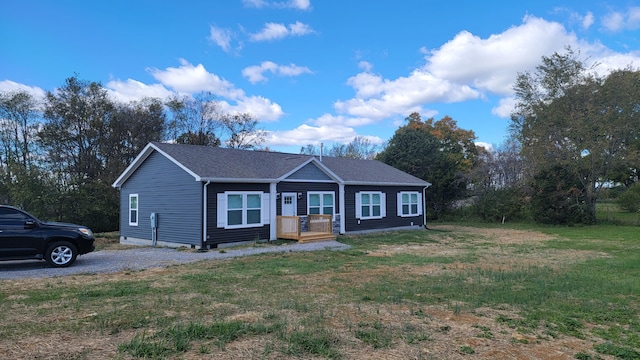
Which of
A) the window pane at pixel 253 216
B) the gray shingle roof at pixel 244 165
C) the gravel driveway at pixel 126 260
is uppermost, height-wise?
the gray shingle roof at pixel 244 165

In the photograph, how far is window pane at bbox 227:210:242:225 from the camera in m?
15.6

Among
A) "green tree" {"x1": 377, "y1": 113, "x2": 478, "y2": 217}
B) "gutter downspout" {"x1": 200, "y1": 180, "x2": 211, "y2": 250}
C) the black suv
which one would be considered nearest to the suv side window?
the black suv

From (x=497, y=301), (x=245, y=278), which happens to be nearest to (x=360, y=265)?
(x=245, y=278)

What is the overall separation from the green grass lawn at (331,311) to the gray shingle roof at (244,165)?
18.2ft

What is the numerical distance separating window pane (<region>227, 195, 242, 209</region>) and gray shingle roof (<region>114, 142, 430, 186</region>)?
2.59 feet

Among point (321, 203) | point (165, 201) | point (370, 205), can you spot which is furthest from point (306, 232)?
point (165, 201)

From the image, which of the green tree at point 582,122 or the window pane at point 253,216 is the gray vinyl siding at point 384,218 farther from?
the green tree at point 582,122

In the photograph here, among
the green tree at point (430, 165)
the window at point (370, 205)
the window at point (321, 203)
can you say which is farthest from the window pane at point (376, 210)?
the green tree at point (430, 165)

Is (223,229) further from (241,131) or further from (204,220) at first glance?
(241,131)

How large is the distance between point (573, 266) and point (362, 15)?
11.8m

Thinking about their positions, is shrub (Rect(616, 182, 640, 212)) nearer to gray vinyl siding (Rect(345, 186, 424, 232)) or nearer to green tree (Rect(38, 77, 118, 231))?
gray vinyl siding (Rect(345, 186, 424, 232))

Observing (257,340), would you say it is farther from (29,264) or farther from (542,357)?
(29,264)

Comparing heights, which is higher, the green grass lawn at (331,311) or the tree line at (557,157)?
the tree line at (557,157)

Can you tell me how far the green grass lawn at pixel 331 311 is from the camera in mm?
4420
